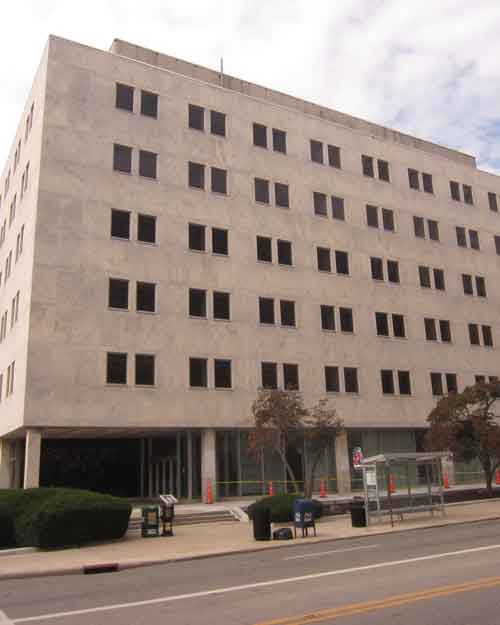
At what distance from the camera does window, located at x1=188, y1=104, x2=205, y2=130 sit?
39.6m

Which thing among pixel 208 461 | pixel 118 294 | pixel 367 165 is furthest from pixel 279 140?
pixel 208 461

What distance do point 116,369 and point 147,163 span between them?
12.4 metres

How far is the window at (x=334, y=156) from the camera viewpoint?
4452 cm

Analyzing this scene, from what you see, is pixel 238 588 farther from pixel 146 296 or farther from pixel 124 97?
pixel 124 97

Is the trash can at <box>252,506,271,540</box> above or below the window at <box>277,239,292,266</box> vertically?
below

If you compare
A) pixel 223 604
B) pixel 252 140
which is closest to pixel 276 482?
pixel 252 140

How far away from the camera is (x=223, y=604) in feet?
32.5

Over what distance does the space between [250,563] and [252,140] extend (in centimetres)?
3119

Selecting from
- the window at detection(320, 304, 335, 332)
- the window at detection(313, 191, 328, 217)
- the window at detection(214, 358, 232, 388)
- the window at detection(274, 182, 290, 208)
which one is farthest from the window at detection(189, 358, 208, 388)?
the window at detection(313, 191, 328, 217)

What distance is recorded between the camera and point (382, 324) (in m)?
43.2

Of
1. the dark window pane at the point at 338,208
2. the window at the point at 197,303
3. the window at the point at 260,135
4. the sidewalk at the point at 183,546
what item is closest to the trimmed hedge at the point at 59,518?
the sidewalk at the point at 183,546

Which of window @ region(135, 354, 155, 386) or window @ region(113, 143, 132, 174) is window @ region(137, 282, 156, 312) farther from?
window @ region(113, 143, 132, 174)

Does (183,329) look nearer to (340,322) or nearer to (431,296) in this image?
(340,322)

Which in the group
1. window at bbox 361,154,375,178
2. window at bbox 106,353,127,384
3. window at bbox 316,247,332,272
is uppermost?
window at bbox 361,154,375,178
